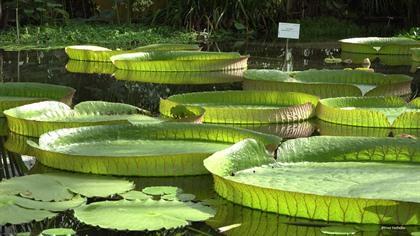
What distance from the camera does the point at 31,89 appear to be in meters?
5.57

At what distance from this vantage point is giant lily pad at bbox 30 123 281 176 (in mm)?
3418

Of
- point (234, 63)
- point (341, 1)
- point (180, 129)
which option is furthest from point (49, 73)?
point (341, 1)

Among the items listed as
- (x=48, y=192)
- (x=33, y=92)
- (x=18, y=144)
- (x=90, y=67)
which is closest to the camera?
(x=48, y=192)

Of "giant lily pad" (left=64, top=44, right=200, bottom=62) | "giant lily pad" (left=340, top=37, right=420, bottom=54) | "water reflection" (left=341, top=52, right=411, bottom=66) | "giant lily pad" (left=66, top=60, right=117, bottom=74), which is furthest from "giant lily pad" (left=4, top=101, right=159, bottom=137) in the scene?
"giant lily pad" (left=340, top=37, right=420, bottom=54)

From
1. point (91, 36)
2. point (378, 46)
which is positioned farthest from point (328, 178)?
point (91, 36)

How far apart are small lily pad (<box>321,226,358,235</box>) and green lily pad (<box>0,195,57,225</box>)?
91 cm

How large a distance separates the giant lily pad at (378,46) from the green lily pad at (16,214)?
24.1 ft

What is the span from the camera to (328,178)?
124 inches

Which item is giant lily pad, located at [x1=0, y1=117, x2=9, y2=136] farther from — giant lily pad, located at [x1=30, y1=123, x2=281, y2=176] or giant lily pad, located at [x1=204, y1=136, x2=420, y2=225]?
giant lily pad, located at [x1=204, y1=136, x2=420, y2=225]

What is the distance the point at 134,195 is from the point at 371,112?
6.93 feet

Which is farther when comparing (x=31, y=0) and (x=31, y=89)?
(x=31, y=0)

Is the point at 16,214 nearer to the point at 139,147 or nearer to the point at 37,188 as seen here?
the point at 37,188

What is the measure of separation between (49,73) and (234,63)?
1.74 meters

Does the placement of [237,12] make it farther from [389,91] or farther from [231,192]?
[231,192]
